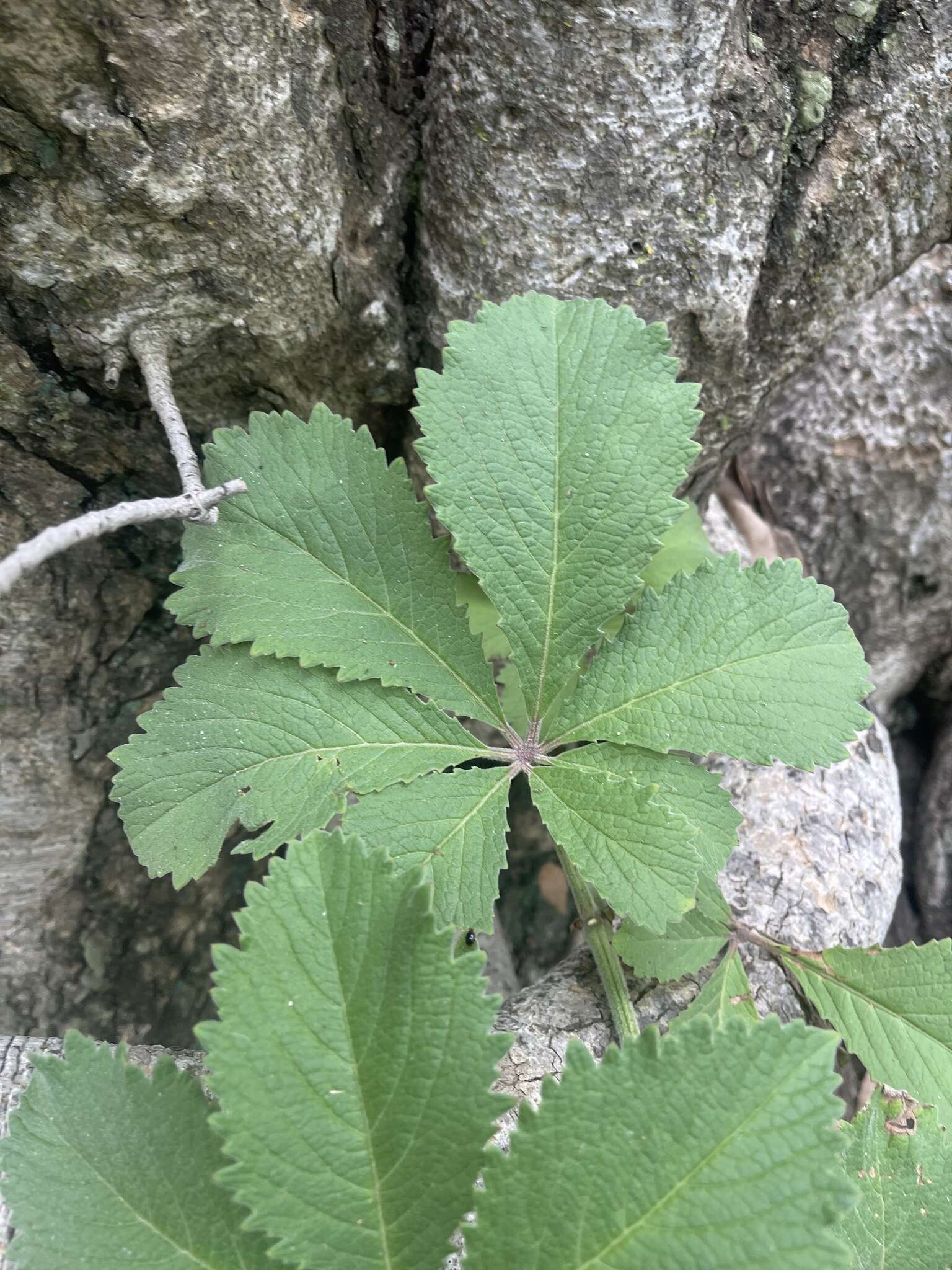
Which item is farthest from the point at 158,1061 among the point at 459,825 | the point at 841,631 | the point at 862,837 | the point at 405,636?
the point at 862,837

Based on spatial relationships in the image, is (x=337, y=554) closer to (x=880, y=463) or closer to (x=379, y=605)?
(x=379, y=605)

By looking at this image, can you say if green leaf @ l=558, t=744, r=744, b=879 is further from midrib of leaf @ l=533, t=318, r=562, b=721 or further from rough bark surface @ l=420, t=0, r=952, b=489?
rough bark surface @ l=420, t=0, r=952, b=489

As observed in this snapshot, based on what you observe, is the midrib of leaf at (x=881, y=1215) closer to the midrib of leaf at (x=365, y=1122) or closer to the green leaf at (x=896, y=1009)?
the green leaf at (x=896, y=1009)

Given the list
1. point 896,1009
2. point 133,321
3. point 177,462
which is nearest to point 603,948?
point 896,1009

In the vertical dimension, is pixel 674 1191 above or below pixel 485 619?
below

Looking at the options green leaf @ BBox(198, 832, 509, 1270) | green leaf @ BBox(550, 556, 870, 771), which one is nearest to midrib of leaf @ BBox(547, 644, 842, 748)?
green leaf @ BBox(550, 556, 870, 771)

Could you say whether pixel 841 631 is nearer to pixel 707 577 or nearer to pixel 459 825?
pixel 707 577

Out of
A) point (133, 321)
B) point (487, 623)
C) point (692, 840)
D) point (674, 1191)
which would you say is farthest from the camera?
point (487, 623)
